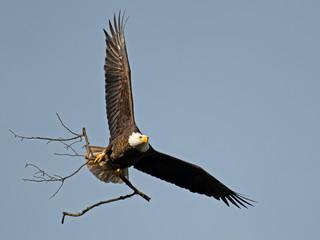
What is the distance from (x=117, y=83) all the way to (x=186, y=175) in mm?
1543

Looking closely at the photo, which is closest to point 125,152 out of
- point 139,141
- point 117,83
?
point 139,141

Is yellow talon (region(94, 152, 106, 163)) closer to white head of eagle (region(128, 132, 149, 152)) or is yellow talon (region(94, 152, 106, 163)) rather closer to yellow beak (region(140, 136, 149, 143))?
white head of eagle (region(128, 132, 149, 152))

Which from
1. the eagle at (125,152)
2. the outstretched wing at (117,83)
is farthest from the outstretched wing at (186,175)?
the outstretched wing at (117,83)

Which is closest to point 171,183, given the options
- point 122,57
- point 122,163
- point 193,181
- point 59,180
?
point 193,181

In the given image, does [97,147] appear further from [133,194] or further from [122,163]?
[133,194]

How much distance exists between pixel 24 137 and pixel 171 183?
2.76 metres

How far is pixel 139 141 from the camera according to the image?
585cm

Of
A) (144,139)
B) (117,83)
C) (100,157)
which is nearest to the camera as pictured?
(144,139)

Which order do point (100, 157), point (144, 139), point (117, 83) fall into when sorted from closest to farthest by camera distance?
point (144, 139), point (100, 157), point (117, 83)

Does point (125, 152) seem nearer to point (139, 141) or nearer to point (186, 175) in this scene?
point (139, 141)

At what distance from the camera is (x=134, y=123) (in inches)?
246

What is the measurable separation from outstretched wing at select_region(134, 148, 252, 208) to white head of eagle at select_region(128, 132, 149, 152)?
24.5 inches

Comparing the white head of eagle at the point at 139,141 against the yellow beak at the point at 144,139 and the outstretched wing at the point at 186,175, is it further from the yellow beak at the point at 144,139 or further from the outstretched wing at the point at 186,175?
the outstretched wing at the point at 186,175

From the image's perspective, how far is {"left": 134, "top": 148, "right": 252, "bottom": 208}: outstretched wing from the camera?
22.4 ft
